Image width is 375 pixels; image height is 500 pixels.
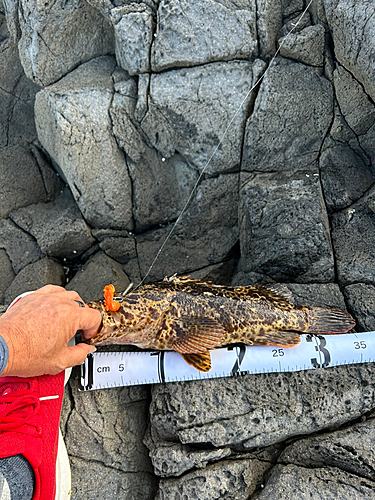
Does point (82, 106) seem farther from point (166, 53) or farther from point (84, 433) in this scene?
point (84, 433)

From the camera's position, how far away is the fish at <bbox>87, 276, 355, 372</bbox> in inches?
140

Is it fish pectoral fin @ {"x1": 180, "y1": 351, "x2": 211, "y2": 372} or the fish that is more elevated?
the fish

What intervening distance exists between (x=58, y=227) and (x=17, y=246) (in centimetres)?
66

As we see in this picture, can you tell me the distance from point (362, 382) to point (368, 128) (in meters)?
2.73

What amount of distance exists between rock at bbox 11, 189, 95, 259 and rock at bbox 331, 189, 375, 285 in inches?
121

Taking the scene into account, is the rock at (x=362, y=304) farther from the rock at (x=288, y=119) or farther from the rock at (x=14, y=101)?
the rock at (x=14, y=101)

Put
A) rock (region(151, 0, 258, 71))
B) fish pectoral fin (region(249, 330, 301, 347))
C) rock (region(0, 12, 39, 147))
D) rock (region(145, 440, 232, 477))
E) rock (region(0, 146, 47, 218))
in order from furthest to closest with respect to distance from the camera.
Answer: rock (region(0, 12, 39, 147)) < rock (region(0, 146, 47, 218)) < rock (region(151, 0, 258, 71)) < fish pectoral fin (region(249, 330, 301, 347)) < rock (region(145, 440, 232, 477))

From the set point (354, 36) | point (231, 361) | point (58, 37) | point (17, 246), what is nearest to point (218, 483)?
point (231, 361)

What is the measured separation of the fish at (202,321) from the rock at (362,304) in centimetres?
18

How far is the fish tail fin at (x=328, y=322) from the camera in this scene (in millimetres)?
3725

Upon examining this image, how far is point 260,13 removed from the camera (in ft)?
13.7

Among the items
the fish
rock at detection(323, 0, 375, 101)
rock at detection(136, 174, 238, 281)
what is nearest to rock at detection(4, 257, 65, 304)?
rock at detection(136, 174, 238, 281)

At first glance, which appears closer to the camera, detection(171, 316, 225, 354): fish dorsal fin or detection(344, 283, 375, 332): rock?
detection(171, 316, 225, 354): fish dorsal fin

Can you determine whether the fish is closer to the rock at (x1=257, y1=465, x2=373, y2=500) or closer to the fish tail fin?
the fish tail fin
